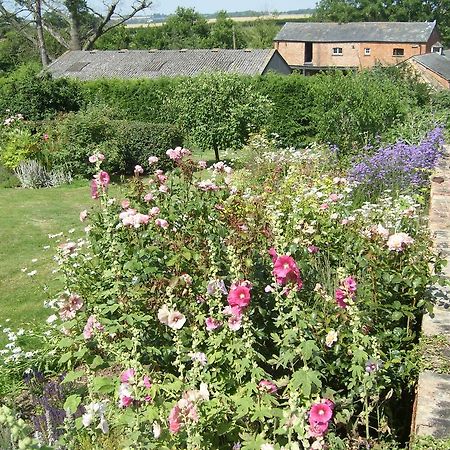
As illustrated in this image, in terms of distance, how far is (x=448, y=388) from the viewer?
2.81 meters

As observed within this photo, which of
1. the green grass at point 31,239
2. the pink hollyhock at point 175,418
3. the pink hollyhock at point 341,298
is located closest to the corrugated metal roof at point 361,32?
the green grass at point 31,239

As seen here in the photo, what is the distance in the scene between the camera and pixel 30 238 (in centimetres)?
862

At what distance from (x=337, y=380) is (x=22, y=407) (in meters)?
2.23

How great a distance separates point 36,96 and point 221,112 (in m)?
5.90

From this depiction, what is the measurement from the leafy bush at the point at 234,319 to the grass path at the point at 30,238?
1441mm

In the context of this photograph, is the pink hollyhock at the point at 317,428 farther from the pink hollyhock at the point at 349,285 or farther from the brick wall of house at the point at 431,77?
the brick wall of house at the point at 431,77

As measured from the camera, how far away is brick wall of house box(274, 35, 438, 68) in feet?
153

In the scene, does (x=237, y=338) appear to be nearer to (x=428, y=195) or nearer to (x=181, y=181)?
(x=181, y=181)

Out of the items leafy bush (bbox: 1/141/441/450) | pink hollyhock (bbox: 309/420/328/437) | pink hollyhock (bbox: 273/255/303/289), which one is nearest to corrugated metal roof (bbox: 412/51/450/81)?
leafy bush (bbox: 1/141/441/450)

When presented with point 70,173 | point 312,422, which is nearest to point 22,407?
point 312,422

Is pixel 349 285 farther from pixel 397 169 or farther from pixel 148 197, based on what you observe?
pixel 397 169

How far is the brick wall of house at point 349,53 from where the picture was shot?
46.8 metres

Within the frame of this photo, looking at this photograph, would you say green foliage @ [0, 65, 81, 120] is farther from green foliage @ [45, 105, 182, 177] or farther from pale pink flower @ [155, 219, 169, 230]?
pale pink flower @ [155, 219, 169, 230]

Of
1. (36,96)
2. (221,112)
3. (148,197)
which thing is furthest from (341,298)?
(36,96)
